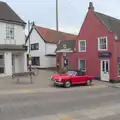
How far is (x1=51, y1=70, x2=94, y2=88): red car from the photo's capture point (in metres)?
23.3

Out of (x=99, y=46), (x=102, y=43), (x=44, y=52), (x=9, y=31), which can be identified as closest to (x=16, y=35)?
(x=9, y=31)

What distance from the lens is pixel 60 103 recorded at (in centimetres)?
1525

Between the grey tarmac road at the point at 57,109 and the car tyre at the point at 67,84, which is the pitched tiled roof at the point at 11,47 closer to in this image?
the car tyre at the point at 67,84

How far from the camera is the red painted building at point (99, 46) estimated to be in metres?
29.7

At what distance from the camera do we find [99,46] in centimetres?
3138

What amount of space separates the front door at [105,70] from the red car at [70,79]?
477 cm

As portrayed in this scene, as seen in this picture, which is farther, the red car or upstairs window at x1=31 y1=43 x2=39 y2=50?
upstairs window at x1=31 y1=43 x2=39 y2=50

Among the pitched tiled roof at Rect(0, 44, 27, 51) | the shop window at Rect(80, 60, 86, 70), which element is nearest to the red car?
the pitched tiled roof at Rect(0, 44, 27, 51)

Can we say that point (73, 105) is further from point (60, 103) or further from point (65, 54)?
point (65, 54)

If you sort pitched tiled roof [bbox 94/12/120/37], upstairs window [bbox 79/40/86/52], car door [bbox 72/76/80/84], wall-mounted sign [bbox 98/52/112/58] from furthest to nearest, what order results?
upstairs window [bbox 79/40/86/52] < pitched tiled roof [bbox 94/12/120/37] < wall-mounted sign [bbox 98/52/112/58] < car door [bbox 72/76/80/84]

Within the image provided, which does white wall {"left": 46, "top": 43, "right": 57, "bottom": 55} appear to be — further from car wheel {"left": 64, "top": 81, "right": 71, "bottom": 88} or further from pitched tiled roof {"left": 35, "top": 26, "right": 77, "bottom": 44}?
car wheel {"left": 64, "top": 81, "right": 71, "bottom": 88}

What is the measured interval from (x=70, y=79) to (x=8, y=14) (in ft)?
37.8

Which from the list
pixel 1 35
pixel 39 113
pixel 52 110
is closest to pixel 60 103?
pixel 52 110

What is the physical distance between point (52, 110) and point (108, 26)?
19.9m
